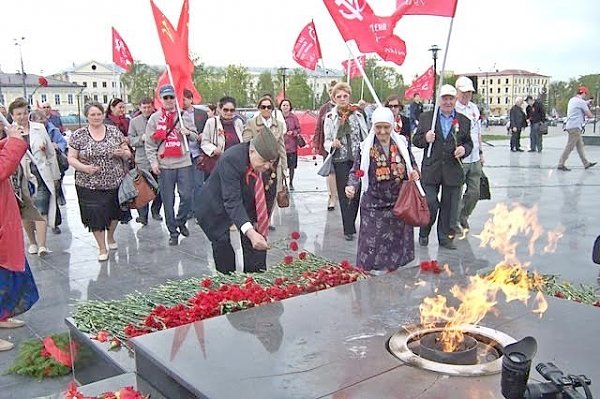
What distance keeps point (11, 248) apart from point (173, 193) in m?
3.43

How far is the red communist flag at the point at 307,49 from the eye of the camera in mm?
14766

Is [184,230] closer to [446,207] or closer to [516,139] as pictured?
[446,207]

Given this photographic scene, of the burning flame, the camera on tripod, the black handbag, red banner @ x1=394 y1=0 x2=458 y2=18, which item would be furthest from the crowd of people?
the camera on tripod

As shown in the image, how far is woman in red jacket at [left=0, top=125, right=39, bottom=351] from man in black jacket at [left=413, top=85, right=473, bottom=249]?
4230 mm


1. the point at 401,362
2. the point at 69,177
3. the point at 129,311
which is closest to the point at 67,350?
the point at 129,311

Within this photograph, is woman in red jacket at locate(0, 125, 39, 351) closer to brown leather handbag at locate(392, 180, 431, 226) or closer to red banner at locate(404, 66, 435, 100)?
brown leather handbag at locate(392, 180, 431, 226)

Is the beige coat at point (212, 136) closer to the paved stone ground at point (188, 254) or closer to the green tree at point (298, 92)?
the paved stone ground at point (188, 254)

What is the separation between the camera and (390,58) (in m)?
6.34

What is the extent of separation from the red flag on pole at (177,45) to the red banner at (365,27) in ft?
8.52

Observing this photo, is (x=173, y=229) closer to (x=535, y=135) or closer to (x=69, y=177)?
(x=69, y=177)

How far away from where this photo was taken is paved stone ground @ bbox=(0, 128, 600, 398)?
5.27 meters

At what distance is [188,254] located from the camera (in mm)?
7152

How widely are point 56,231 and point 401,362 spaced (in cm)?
698

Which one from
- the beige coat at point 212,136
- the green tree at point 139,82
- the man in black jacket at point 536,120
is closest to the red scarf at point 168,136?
the beige coat at point 212,136
